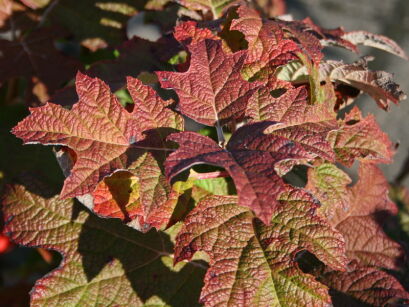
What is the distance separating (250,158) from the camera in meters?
0.88

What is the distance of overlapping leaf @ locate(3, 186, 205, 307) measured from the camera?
45.8 inches

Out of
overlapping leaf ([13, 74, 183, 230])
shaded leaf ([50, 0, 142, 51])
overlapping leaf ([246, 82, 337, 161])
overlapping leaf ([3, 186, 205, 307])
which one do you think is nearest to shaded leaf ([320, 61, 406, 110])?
overlapping leaf ([246, 82, 337, 161])

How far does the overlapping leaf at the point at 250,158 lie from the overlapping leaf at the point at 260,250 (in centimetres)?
15

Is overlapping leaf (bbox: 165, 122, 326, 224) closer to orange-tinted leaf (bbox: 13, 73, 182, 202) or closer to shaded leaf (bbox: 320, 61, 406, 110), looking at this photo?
orange-tinted leaf (bbox: 13, 73, 182, 202)

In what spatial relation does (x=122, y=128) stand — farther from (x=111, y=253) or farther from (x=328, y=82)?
(x=328, y=82)

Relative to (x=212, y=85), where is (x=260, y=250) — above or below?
below

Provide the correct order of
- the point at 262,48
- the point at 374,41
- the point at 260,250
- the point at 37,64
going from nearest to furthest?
the point at 260,250 → the point at 262,48 → the point at 374,41 → the point at 37,64

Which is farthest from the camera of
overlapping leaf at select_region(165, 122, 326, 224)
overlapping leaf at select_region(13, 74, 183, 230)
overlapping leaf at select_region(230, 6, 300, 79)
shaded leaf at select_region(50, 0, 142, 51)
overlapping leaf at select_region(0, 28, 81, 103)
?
shaded leaf at select_region(50, 0, 142, 51)

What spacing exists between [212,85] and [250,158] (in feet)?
0.75

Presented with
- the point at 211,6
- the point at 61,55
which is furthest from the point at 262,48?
the point at 61,55

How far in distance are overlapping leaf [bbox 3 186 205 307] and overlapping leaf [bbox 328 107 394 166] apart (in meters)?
0.42

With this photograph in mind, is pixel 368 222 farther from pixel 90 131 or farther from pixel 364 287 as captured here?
pixel 90 131

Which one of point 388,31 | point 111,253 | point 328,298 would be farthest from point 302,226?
point 388,31

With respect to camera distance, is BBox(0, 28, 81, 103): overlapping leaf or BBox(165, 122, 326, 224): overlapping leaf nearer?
BBox(165, 122, 326, 224): overlapping leaf
